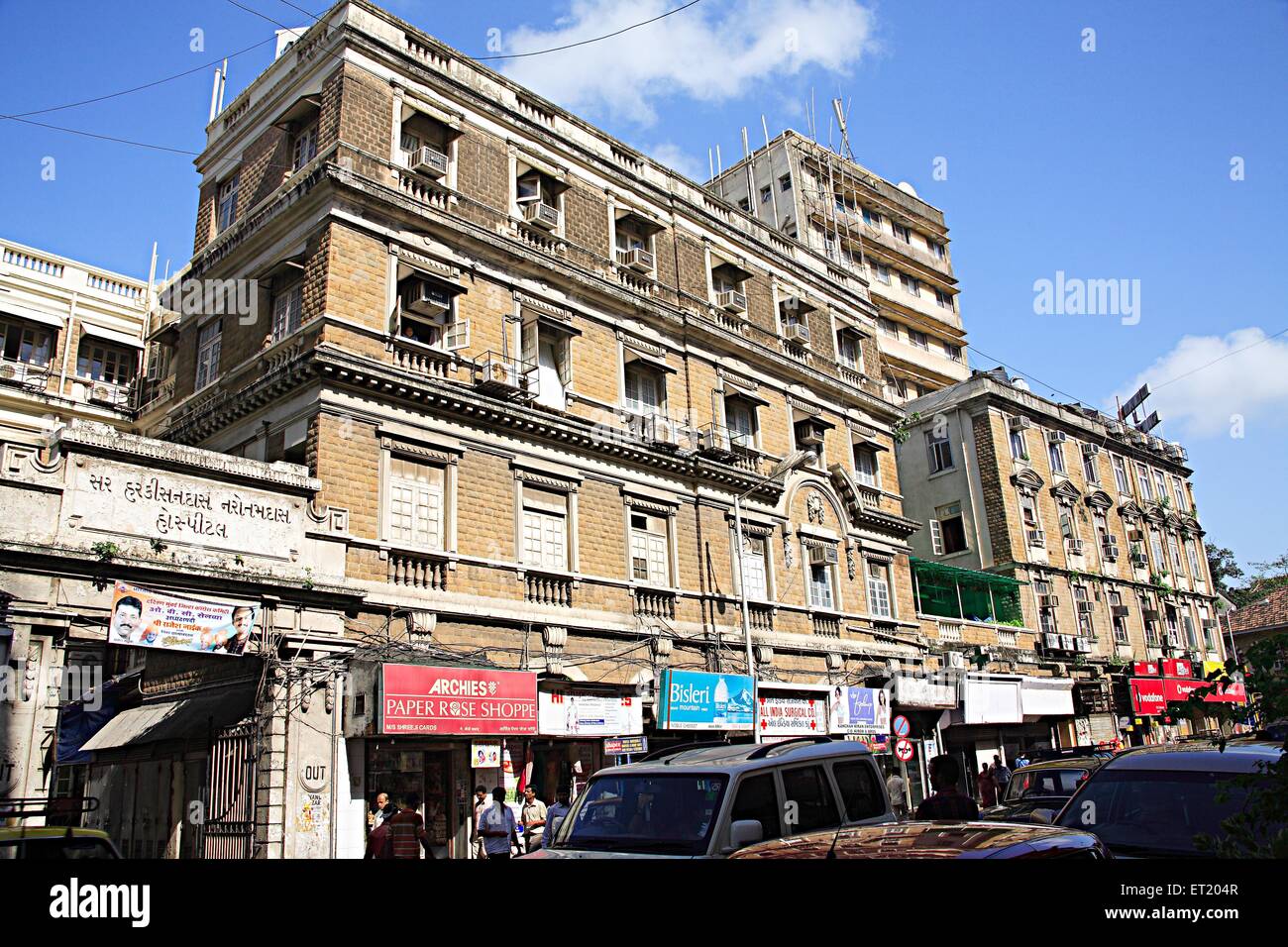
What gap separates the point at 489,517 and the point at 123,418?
1324 centimetres

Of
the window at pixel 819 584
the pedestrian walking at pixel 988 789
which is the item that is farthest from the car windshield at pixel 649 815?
the window at pixel 819 584

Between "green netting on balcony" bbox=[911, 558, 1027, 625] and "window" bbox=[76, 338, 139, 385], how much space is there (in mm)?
26512

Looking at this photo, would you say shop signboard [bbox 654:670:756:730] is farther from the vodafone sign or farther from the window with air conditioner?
the window with air conditioner

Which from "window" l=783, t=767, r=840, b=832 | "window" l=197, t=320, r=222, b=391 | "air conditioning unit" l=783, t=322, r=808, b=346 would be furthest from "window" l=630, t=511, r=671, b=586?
"window" l=783, t=767, r=840, b=832

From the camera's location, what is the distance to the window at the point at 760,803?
26.8 feet

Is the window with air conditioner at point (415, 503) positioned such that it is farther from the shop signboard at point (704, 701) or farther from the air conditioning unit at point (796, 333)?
the air conditioning unit at point (796, 333)

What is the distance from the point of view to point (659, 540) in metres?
23.5

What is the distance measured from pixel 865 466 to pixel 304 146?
19534 mm

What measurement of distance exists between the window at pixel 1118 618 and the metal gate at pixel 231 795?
37.9 metres

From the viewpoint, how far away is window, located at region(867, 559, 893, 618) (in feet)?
96.8

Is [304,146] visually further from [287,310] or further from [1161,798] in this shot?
[1161,798]

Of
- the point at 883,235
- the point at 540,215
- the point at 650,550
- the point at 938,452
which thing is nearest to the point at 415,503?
the point at 650,550

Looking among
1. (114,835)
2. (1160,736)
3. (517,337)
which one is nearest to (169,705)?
(114,835)

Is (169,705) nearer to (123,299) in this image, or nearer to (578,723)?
(578,723)
